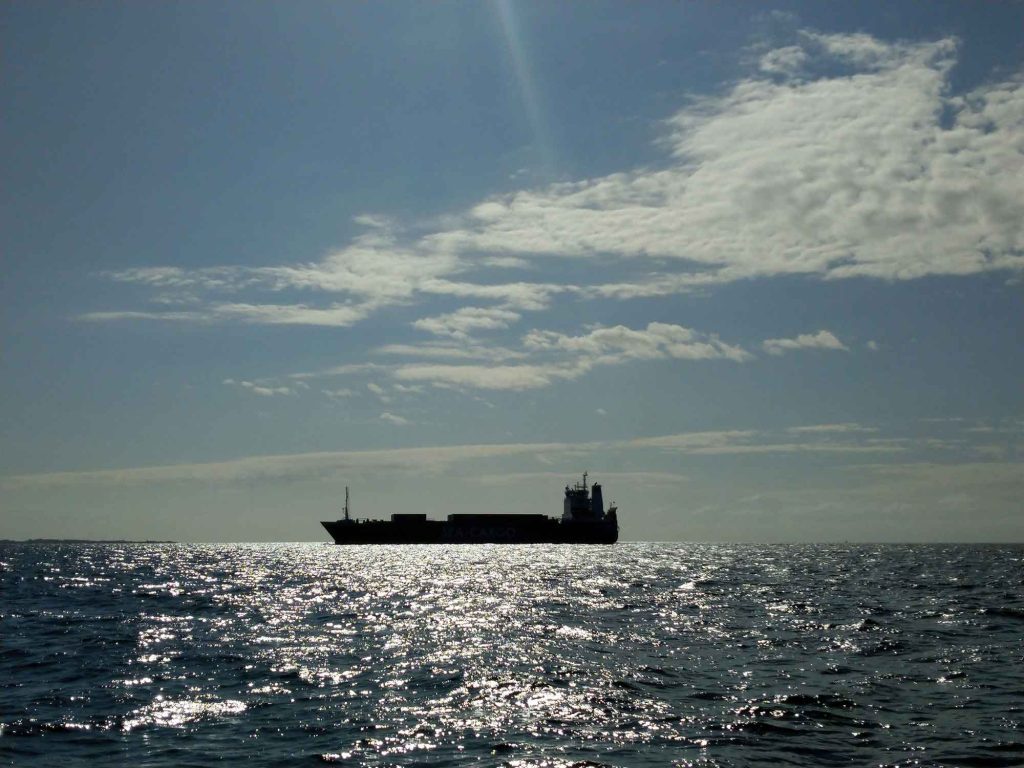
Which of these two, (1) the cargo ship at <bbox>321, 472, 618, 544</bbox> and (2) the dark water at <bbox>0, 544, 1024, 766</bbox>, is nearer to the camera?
(2) the dark water at <bbox>0, 544, 1024, 766</bbox>

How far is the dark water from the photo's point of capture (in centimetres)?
1748

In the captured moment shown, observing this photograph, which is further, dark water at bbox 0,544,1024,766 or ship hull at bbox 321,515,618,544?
ship hull at bbox 321,515,618,544

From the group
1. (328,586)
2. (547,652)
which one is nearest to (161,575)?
(328,586)

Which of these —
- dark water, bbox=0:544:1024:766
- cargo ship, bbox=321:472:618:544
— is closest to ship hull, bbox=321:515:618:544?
cargo ship, bbox=321:472:618:544

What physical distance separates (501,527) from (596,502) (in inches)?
763

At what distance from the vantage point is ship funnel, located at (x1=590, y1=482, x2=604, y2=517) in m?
182

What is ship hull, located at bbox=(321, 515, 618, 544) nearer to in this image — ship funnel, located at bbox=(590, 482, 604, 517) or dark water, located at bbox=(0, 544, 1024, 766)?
ship funnel, located at bbox=(590, 482, 604, 517)

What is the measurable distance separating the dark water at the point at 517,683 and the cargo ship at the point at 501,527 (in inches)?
5097

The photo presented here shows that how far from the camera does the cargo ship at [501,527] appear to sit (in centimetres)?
17675

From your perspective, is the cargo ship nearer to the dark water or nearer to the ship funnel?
the ship funnel

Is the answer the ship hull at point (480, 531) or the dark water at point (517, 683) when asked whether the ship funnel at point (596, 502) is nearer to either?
the ship hull at point (480, 531)

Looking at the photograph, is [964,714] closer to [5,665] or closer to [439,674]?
[439,674]

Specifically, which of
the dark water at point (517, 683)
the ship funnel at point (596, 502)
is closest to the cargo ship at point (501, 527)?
the ship funnel at point (596, 502)

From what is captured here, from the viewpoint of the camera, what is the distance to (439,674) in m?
25.7
